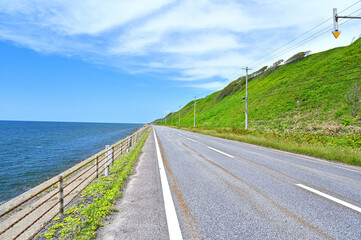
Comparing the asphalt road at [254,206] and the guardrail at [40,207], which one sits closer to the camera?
the asphalt road at [254,206]

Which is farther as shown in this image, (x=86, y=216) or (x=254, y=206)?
(x=254, y=206)

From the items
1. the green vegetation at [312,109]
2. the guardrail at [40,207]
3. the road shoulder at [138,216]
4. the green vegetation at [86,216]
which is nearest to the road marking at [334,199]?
the road shoulder at [138,216]

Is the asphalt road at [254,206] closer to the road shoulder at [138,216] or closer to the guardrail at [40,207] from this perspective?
the road shoulder at [138,216]

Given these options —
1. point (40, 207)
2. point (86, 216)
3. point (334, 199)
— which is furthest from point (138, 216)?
point (40, 207)

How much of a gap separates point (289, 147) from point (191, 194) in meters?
10.9

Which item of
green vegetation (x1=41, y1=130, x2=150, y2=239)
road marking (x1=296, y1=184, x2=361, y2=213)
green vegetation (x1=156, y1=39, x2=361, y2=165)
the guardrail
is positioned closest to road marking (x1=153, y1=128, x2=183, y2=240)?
green vegetation (x1=41, y1=130, x2=150, y2=239)

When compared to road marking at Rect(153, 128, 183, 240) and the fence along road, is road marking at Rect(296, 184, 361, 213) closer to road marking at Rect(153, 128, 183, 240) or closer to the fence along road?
the fence along road

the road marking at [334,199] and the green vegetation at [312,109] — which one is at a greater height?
the green vegetation at [312,109]

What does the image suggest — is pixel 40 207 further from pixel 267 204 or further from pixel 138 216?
pixel 267 204

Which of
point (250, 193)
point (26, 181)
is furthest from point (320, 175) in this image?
point (26, 181)

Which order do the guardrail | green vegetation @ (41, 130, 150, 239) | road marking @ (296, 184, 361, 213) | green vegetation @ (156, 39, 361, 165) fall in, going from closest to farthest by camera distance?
green vegetation @ (41, 130, 150, 239), the guardrail, road marking @ (296, 184, 361, 213), green vegetation @ (156, 39, 361, 165)

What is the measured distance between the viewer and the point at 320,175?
21.3ft

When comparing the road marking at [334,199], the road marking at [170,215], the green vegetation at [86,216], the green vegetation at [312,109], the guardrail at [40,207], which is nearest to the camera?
the road marking at [170,215]

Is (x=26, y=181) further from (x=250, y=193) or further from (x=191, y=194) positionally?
(x=250, y=193)
